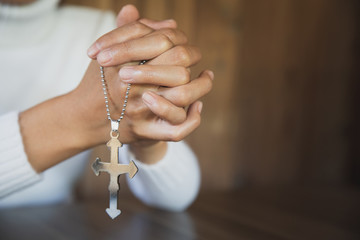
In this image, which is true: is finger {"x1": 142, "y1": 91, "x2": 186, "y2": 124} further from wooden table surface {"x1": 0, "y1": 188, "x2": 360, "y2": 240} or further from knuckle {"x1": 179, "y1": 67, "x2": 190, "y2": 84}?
wooden table surface {"x1": 0, "y1": 188, "x2": 360, "y2": 240}

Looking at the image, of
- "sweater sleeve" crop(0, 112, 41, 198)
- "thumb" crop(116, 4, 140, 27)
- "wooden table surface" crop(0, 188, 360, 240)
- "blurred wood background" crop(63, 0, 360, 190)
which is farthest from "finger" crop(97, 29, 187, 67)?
"blurred wood background" crop(63, 0, 360, 190)

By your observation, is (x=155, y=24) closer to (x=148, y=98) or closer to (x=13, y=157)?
(x=148, y=98)

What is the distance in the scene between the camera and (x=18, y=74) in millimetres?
1095

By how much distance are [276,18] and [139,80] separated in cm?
149

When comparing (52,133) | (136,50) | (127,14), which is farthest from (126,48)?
(52,133)

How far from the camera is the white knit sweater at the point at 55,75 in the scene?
93cm

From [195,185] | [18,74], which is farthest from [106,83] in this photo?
[18,74]

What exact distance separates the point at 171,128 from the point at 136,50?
14cm

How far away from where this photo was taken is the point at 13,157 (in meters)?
0.67

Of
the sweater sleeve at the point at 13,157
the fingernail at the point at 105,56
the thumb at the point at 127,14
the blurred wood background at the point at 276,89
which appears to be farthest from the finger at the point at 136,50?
the blurred wood background at the point at 276,89

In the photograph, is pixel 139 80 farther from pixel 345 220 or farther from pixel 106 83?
pixel 345 220

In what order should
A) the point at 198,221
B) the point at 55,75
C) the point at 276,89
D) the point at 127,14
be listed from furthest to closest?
the point at 276,89
the point at 55,75
the point at 198,221
the point at 127,14

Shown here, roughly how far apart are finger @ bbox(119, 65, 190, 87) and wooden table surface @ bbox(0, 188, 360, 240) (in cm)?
31

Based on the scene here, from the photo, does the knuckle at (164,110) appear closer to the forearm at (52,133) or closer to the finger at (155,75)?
the finger at (155,75)
